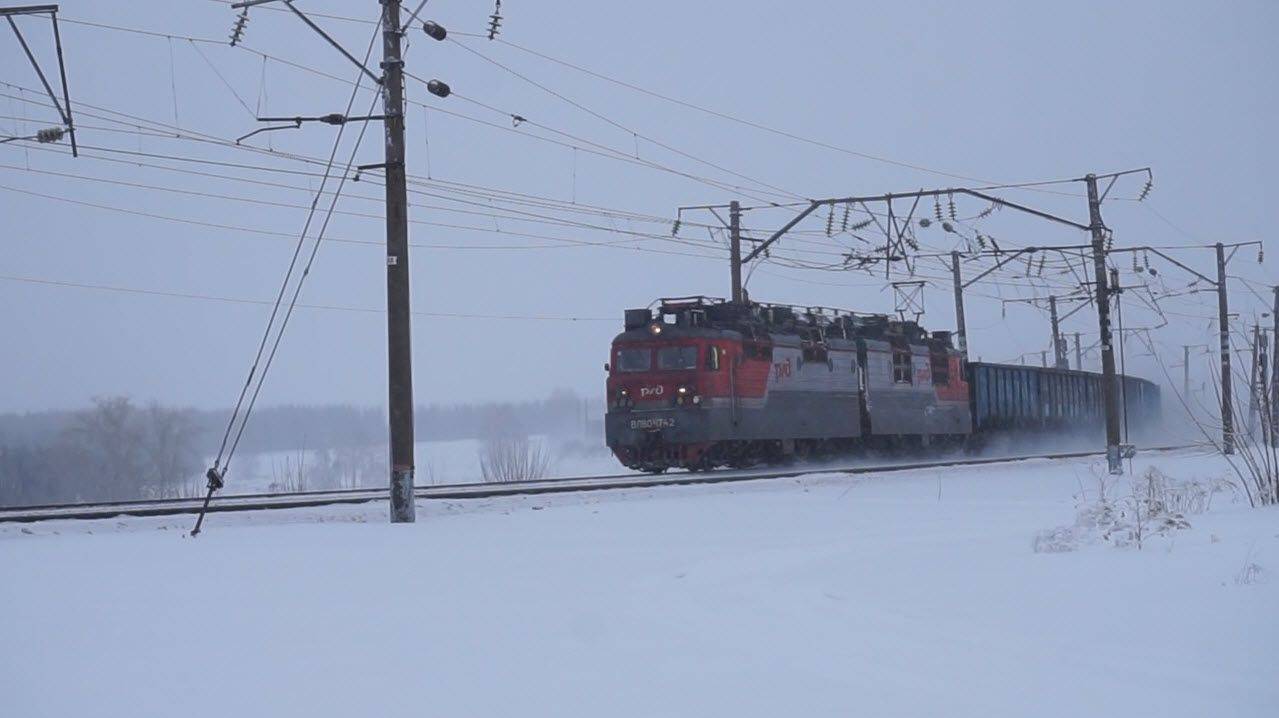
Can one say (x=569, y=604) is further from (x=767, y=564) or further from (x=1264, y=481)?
(x=1264, y=481)

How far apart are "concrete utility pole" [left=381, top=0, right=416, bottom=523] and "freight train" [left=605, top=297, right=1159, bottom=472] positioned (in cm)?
1057

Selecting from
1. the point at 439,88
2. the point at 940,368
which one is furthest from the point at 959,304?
the point at 439,88

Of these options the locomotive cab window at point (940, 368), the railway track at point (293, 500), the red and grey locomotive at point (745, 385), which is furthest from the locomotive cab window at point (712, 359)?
the locomotive cab window at point (940, 368)

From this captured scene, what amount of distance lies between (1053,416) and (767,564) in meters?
38.6

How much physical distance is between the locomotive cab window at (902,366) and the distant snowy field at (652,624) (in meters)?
21.0

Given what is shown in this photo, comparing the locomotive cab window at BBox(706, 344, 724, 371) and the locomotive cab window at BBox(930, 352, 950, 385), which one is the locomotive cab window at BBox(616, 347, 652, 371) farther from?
the locomotive cab window at BBox(930, 352, 950, 385)

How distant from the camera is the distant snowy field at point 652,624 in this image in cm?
610

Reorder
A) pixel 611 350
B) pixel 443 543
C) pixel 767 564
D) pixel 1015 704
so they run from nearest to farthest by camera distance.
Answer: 1. pixel 1015 704
2. pixel 767 564
3. pixel 443 543
4. pixel 611 350

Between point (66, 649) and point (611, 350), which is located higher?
point (611, 350)

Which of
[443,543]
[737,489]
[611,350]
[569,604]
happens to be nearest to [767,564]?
[569,604]

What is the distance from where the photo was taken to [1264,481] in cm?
1433

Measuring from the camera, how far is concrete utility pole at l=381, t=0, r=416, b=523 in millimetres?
15852

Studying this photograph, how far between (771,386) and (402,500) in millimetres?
13829

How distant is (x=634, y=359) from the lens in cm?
2720
